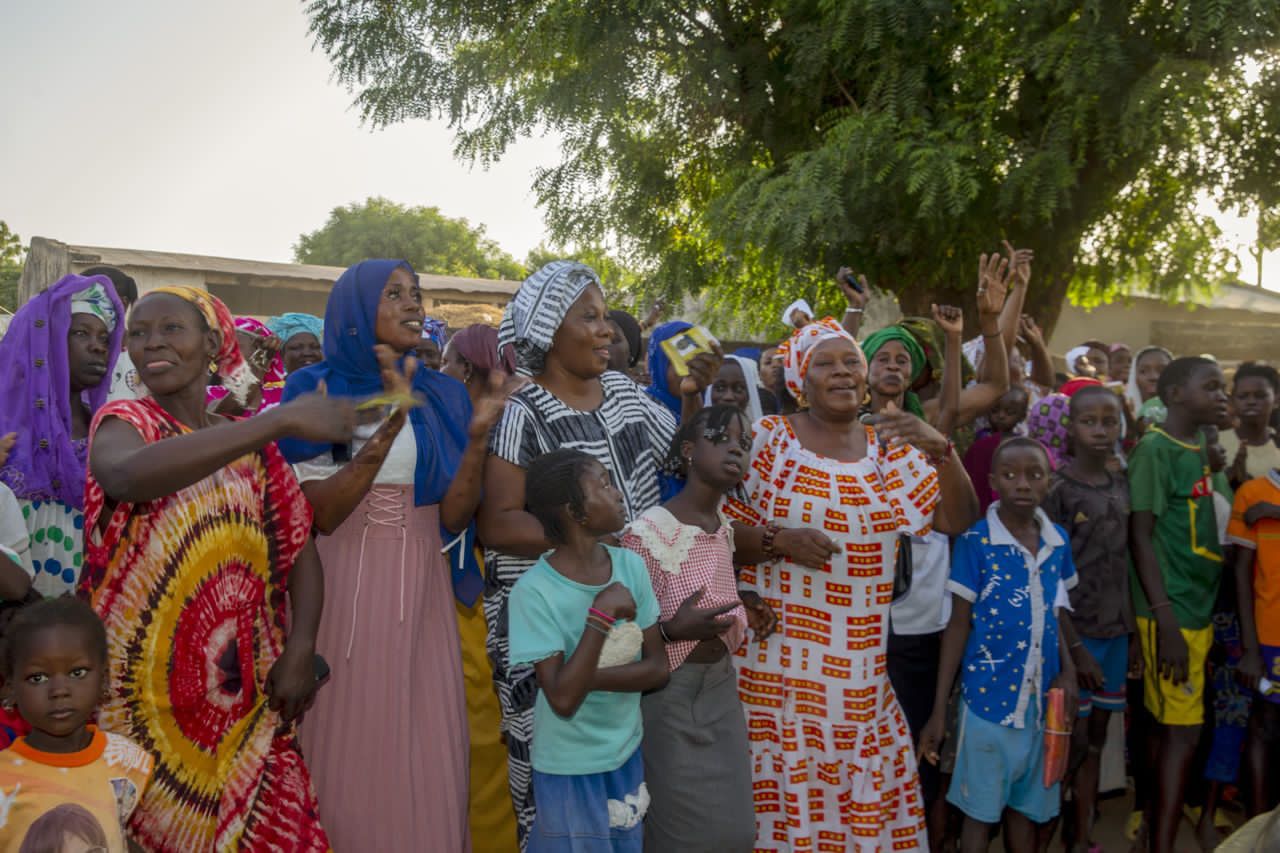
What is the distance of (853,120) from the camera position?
8641 mm

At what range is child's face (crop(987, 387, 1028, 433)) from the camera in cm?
505

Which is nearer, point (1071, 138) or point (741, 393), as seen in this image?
point (741, 393)

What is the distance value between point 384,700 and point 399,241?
48.8 meters

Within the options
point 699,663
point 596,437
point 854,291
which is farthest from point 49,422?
point 854,291

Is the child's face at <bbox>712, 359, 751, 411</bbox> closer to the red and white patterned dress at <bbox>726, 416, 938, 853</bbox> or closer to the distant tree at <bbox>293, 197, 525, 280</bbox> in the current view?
the red and white patterned dress at <bbox>726, 416, 938, 853</bbox>

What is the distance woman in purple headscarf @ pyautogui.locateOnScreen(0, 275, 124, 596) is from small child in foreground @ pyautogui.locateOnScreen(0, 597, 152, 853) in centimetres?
85

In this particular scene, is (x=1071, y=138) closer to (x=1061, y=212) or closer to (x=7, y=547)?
(x=1061, y=212)

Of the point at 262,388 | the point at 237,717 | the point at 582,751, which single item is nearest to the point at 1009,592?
the point at 582,751

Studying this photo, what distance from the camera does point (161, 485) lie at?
241cm

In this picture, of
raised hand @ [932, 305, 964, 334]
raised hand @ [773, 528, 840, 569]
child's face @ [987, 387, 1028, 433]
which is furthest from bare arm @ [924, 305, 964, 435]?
raised hand @ [773, 528, 840, 569]

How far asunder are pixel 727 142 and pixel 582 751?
353 inches

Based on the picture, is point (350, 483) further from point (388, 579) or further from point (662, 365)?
point (662, 365)

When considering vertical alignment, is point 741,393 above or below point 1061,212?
below

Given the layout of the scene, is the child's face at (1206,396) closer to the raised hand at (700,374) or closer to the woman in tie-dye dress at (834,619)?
the woman in tie-dye dress at (834,619)
